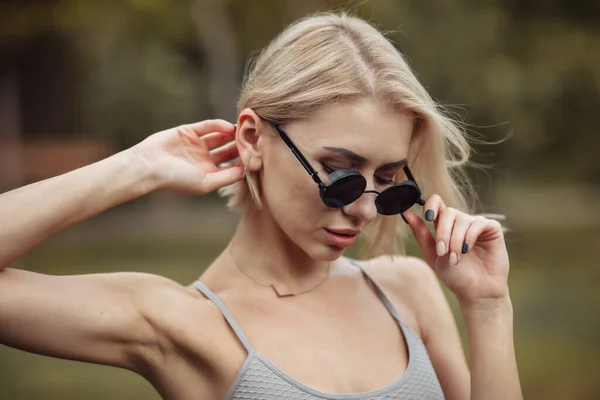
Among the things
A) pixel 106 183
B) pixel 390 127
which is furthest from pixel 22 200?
pixel 390 127

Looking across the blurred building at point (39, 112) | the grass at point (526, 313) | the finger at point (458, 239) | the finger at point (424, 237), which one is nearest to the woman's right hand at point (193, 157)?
the finger at point (424, 237)

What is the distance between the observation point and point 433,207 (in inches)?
80.4

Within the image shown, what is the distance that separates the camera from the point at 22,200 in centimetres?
183

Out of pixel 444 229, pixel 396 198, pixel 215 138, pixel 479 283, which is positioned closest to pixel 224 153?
pixel 215 138

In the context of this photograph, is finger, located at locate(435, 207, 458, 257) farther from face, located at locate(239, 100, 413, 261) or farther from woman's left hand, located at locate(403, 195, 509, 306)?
face, located at locate(239, 100, 413, 261)

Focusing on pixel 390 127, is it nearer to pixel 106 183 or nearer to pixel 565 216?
pixel 106 183

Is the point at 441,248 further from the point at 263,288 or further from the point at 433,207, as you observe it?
the point at 263,288

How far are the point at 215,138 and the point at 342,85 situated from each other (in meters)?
0.47

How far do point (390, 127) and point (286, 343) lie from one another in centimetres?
59

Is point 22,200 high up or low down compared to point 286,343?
up

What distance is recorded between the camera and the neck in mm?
2127

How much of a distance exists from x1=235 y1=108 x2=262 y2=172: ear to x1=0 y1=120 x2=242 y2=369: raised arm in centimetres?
14

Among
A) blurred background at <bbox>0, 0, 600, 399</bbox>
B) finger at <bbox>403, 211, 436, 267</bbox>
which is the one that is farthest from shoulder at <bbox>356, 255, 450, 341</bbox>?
blurred background at <bbox>0, 0, 600, 399</bbox>

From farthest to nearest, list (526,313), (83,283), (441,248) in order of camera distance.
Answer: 1. (526,313)
2. (441,248)
3. (83,283)
